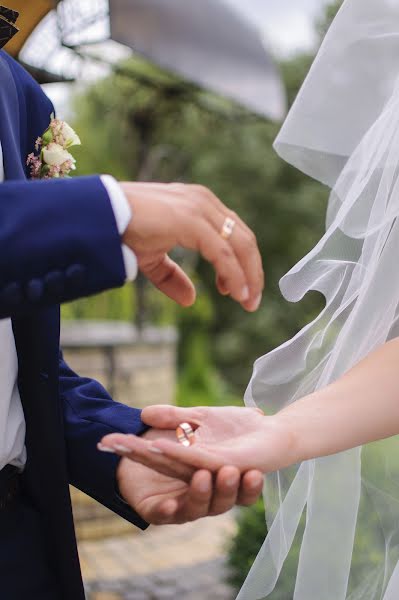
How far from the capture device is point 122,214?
1078mm

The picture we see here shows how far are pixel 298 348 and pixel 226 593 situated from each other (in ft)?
10.9

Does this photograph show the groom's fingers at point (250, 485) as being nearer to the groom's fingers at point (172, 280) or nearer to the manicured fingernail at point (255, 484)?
the manicured fingernail at point (255, 484)

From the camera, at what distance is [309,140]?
→ 197cm

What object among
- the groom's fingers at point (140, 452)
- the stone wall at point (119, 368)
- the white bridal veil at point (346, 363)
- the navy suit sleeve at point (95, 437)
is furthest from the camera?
the stone wall at point (119, 368)

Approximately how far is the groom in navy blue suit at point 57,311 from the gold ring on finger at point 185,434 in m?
0.06

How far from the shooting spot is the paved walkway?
470cm

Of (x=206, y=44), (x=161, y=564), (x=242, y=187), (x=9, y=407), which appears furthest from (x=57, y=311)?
(x=242, y=187)

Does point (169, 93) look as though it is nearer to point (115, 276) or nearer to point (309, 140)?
point (309, 140)

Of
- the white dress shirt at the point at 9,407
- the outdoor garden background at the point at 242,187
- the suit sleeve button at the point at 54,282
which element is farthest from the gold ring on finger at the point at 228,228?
the outdoor garden background at the point at 242,187

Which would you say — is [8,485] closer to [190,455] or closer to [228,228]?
[190,455]

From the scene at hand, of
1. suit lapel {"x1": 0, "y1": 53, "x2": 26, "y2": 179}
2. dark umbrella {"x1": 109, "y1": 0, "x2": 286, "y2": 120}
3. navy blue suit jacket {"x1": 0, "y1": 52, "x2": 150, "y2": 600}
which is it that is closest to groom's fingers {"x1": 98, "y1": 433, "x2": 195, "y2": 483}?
navy blue suit jacket {"x1": 0, "y1": 52, "x2": 150, "y2": 600}

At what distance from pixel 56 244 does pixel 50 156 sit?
1.64ft

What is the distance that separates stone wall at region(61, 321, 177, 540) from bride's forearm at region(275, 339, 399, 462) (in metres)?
4.63

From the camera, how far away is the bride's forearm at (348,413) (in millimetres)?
1334
